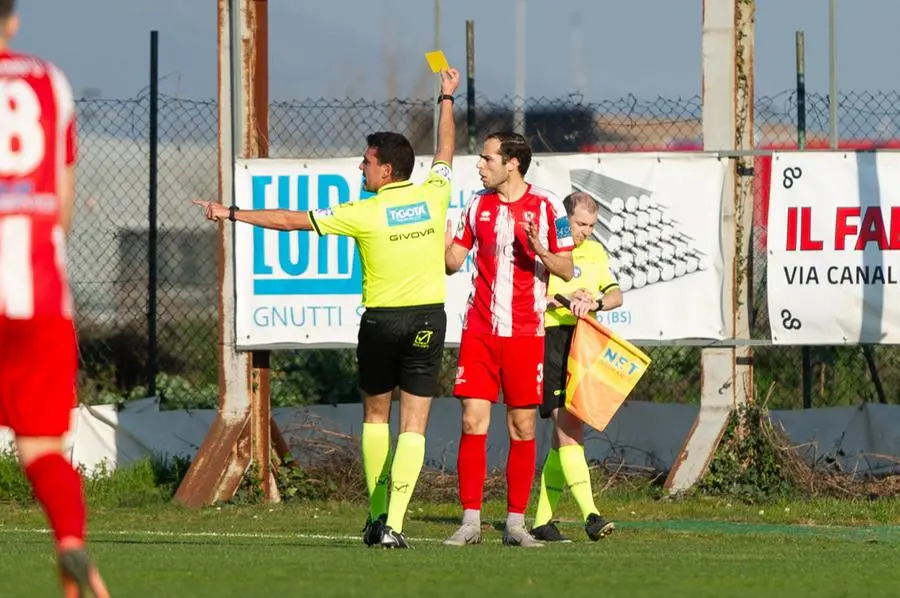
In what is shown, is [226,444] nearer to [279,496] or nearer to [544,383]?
[279,496]

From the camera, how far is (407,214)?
348 inches

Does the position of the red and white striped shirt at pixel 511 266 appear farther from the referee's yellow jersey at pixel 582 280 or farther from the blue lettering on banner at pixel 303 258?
the blue lettering on banner at pixel 303 258

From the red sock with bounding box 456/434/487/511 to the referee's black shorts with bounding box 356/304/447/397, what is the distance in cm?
42

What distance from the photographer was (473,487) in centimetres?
921

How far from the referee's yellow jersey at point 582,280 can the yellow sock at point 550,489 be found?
76 cm

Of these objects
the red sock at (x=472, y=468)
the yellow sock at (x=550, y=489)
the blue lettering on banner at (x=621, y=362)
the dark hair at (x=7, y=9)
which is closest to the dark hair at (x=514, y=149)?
the blue lettering on banner at (x=621, y=362)

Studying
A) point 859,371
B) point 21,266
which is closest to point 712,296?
point 859,371

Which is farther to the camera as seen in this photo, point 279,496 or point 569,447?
point 279,496

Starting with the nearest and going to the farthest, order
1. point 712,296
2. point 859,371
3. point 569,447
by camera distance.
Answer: point 569,447
point 712,296
point 859,371

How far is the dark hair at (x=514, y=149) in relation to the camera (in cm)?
922

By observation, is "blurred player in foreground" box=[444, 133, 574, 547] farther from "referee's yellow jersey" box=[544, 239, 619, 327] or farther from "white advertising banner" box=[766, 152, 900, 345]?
"white advertising banner" box=[766, 152, 900, 345]

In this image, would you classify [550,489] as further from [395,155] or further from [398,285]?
[395,155]

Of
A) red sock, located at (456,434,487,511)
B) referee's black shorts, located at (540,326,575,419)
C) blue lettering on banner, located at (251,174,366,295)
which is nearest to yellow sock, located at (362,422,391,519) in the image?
red sock, located at (456,434,487,511)

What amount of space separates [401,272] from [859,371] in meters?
6.63
